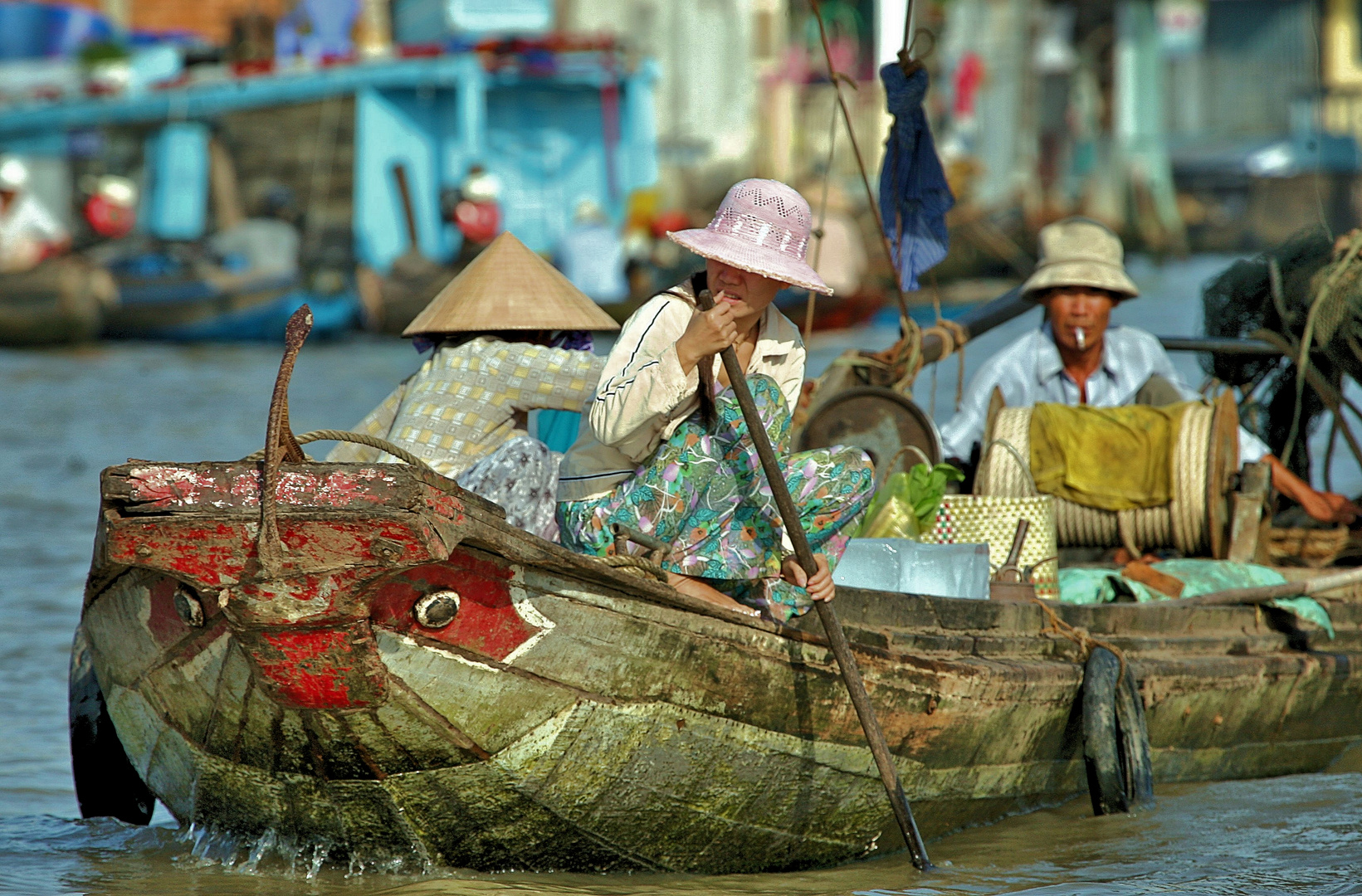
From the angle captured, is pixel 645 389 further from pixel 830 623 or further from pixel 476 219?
pixel 476 219

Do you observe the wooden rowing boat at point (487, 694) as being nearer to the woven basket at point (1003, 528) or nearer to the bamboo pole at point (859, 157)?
the woven basket at point (1003, 528)

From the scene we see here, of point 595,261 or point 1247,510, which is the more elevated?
point 595,261

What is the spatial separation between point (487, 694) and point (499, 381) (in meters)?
0.95

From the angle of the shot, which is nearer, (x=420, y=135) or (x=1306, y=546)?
(x=1306, y=546)

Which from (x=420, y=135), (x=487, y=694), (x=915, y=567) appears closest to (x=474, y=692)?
(x=487, y=694)

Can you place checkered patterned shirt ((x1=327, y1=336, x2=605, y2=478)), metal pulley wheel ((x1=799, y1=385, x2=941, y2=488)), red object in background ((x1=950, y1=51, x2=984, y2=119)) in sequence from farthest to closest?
red object in background ((x1=950, y1=51, x2=984, y2=119)) → metal pulley wheel ((x1=799, y1=385, x2=941, y2=488)) → checkered patterned shirt ((x1=327, y1=336, x2=605, y2=478))

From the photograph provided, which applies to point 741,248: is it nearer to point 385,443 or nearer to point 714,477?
point 714,477

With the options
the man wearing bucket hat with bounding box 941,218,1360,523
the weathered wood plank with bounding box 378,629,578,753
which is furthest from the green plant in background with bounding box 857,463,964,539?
the weathered wood plank with bounding box 378,629,578,753

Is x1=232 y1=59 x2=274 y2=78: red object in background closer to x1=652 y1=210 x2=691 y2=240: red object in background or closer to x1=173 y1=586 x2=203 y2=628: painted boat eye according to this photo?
x1=652 y1=210 x2=691 y2=240: red object in background

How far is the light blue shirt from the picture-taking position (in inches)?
216

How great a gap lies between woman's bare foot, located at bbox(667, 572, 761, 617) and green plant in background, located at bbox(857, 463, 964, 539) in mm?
968

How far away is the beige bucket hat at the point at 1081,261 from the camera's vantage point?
5.39 m

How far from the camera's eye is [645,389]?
3318 millimetres

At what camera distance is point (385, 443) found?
3.48m
